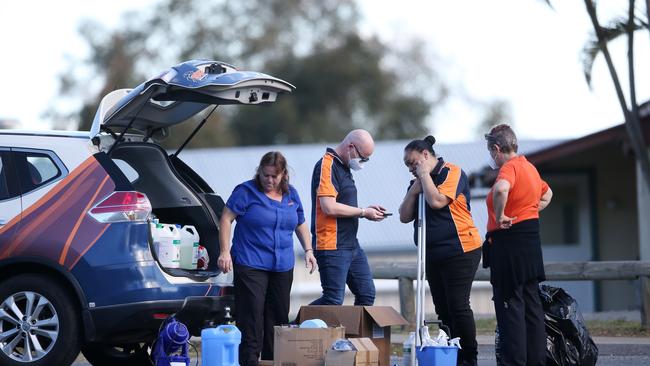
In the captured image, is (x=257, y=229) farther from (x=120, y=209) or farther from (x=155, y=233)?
(x=120, y=209)

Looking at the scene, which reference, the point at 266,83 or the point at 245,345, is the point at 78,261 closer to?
the point at 245,345

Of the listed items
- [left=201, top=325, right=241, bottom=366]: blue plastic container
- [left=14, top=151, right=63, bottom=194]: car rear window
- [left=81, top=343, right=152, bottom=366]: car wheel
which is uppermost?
[left=14, top=151, right=63, bottom=194]: car rear window

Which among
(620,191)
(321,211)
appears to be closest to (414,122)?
(620,191)

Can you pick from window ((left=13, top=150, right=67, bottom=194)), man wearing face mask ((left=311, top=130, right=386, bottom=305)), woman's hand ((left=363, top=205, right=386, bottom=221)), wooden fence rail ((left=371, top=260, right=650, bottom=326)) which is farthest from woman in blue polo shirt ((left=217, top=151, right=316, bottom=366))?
wooden fence rail ((left=371, top=260, right=650, bottom=326))

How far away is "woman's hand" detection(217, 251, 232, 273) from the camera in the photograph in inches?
338

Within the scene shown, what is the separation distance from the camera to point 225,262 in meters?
8.58

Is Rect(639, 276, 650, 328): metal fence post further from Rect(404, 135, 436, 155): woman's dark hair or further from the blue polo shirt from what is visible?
the blue polo shirt

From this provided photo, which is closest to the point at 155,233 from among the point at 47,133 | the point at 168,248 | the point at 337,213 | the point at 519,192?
the point at 168,248

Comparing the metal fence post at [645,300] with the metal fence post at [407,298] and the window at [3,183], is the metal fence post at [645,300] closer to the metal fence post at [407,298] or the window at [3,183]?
the metal fence post at [407,298]

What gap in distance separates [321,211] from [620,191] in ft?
43.0

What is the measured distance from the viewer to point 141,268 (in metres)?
8.36

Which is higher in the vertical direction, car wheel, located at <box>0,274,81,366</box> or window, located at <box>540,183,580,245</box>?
window, located at <box>540,183,580,245</box>

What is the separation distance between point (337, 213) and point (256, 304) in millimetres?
911

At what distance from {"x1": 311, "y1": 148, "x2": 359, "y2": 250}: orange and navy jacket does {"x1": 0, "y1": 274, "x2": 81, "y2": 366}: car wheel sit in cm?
190
